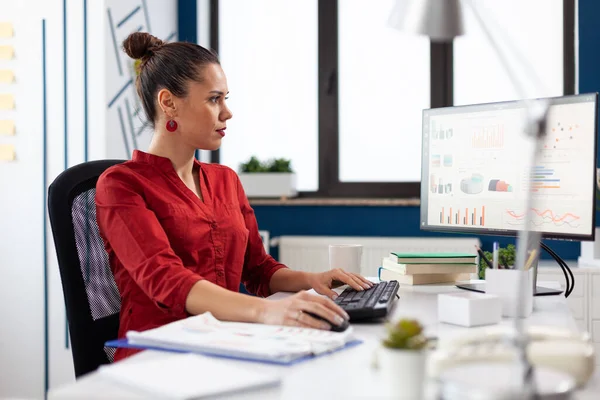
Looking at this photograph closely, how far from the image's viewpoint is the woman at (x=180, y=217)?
1377 mm

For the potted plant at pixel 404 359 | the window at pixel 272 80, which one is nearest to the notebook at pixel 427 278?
the potted plant at pixel 404 359

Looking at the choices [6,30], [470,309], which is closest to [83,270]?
[470,309]

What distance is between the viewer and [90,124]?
2943 millimetres

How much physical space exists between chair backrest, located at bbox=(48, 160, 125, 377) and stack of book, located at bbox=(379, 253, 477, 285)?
0.71 meters

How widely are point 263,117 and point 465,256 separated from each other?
2.24 metres

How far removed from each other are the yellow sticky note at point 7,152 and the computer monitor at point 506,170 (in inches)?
73.9

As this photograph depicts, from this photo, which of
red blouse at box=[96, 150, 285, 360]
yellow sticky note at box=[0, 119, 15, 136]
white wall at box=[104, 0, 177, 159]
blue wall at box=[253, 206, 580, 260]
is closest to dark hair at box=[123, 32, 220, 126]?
red blouse at box=[96, 150, 285, 360]

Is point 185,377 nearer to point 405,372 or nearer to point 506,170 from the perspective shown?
point 405,372

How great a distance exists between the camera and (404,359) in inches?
29.5

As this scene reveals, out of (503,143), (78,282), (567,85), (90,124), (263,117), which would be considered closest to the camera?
(78,282)

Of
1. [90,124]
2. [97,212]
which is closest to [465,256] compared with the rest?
[97,212]

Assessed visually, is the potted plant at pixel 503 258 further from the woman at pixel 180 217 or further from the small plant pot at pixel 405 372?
the small plant pot at pixel 405 372

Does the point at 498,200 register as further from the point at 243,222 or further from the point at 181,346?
the point at 181,346

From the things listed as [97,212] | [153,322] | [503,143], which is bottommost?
[153,322]
